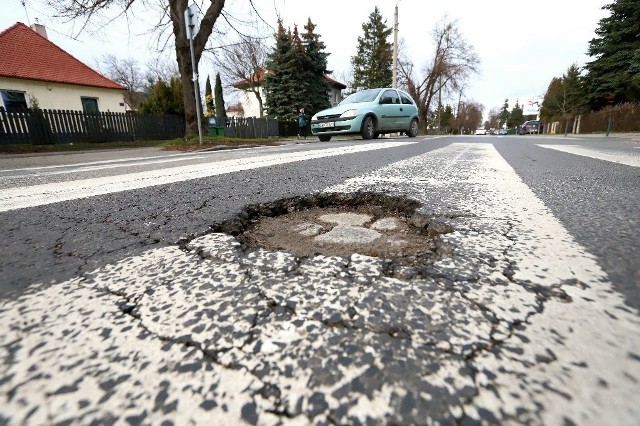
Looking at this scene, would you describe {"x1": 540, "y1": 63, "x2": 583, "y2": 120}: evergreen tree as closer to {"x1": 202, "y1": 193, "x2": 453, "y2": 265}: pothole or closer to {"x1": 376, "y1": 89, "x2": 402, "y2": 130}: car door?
{"x1": 376, "y1": 89, "x2": 402, "y2": 130}: car door

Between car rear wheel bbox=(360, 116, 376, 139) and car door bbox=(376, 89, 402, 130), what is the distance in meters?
0.29

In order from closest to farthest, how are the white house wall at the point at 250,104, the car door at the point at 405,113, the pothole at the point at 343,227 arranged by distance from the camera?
the pothole at the point at 343,227
the car door at the point at 405,113
the white house wall at the point at 250,104

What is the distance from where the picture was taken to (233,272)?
90 cm

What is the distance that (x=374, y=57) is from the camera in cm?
4231

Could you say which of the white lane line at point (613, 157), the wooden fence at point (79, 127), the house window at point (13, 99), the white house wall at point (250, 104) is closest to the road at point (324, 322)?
the white lane line at point (613, 157)

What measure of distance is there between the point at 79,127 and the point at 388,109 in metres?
13.6

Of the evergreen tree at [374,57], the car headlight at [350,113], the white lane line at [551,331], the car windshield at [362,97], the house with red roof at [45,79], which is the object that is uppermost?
the evergreen tree at [374,57]

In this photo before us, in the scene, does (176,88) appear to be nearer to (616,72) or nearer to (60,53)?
(60,53)

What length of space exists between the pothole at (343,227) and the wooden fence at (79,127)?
15.5 meters

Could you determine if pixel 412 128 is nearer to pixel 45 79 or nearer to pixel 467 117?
pixel 45 79

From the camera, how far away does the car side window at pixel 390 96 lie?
1007 centimetres

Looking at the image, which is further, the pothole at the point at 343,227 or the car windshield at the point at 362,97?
the car windshield at the point at 362,97

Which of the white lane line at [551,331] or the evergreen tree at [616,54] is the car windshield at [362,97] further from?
the evergreen tree at [616,54]

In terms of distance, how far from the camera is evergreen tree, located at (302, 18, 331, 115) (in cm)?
2794
